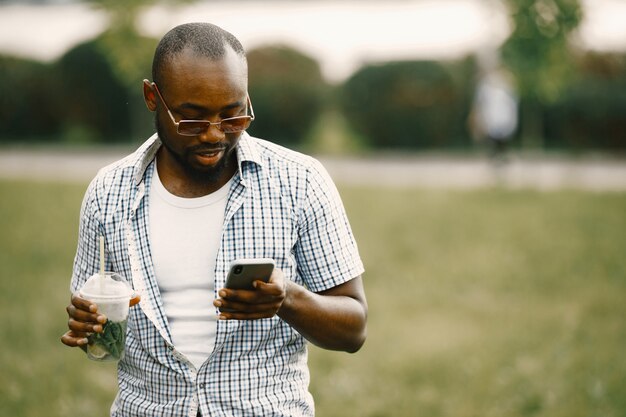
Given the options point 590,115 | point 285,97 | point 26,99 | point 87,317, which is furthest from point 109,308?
point 26,99

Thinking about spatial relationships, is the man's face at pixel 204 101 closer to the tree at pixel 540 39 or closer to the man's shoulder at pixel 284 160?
the man's shoulder at pixel 284 160

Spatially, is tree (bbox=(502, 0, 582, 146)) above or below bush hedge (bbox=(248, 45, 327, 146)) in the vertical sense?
above

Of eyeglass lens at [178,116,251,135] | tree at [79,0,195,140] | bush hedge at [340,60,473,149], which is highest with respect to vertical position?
tree at [79,0,195,140]

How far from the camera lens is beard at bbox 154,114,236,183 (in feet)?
7.34

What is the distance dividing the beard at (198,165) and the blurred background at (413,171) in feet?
5.86

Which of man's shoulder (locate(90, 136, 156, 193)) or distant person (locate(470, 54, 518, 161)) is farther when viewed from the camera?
distant person (locate(470, 54, 518, 161))

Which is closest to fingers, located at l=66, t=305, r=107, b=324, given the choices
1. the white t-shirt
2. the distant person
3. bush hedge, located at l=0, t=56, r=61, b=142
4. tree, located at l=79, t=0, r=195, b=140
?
the white t-shirt

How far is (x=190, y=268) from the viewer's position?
7.48 ft

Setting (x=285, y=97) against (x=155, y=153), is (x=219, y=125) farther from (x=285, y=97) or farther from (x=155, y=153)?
(x=285, y=97)

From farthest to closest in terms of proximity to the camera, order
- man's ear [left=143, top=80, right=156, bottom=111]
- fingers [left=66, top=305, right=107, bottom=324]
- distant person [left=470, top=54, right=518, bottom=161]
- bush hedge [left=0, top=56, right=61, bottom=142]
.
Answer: bush hedge [left=0, top=56, right=61, bottom=142], distant person [left=470, top=54, right=518, bottom=161], man's ear [left=143, top=80, right=156, bottom=111], fingers [left=66, top=305, right=107, bottom=324]

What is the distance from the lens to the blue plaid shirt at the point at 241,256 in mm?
2240

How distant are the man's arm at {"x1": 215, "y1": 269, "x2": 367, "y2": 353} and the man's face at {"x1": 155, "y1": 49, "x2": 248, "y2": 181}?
0.43m

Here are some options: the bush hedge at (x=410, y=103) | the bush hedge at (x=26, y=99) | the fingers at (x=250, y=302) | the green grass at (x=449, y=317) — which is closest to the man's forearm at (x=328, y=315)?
the fingers at (x=250, y=302)

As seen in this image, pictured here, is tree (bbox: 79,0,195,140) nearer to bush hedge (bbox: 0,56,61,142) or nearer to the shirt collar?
bush hedge (bbox: 0,56,61,142)
